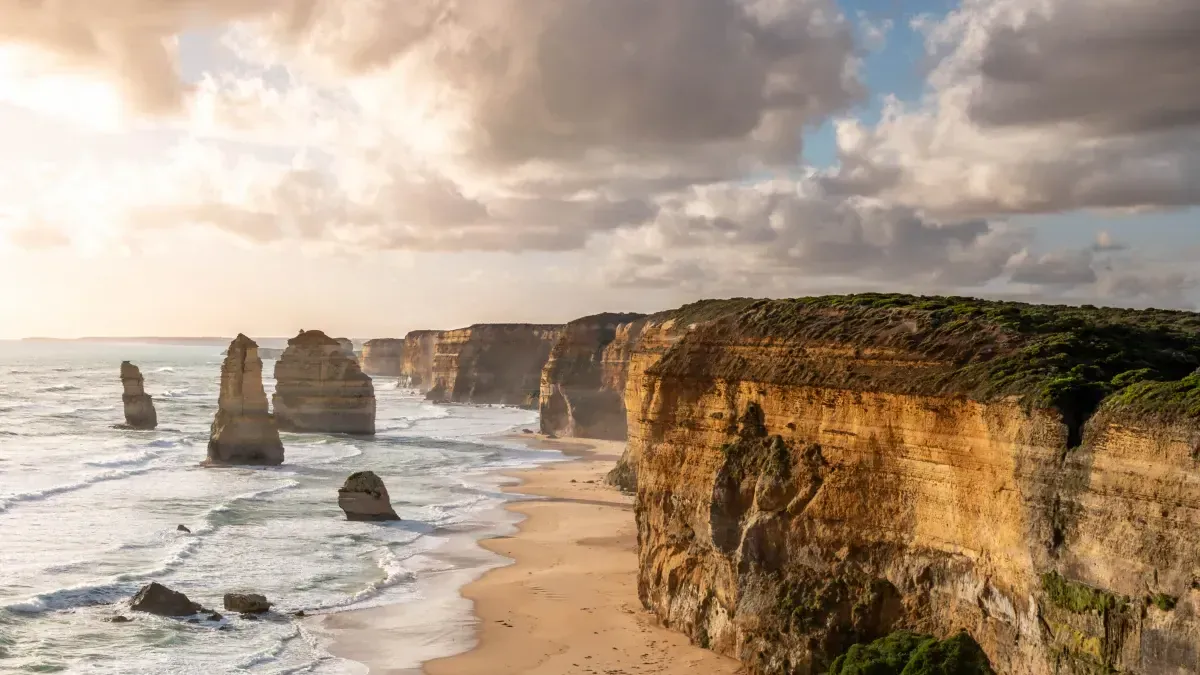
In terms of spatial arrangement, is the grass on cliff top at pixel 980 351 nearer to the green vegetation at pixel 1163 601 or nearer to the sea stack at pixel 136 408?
the green vegetation at pixel 1163 601

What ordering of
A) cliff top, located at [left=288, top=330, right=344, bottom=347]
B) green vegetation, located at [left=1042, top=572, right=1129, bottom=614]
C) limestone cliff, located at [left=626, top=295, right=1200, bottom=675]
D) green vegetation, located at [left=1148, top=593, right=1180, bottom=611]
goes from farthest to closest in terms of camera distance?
cliff top, located at [left=288, top=330, right=344, bottom=347]
green vegetation, located at [left=1042, top=572, right=1129, bottom=614]
limestone cliff, located at [left=626, top=295, right=1200, bottom=675]
green vegetation, located at [left=1148, top=593, right=1180, bottom=611]

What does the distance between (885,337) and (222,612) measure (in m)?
19.7

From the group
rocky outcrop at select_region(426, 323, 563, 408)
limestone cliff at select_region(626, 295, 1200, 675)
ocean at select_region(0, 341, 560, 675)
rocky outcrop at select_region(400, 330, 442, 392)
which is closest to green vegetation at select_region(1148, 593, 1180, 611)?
limestone cliff at select_region(626, 295, 1200, 675)

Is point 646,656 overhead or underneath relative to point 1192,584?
underneath

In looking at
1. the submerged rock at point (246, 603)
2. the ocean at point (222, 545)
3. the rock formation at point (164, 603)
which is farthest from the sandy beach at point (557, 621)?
the rock formation at point (164, 603)

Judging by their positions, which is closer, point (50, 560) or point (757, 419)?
point (757, 419)

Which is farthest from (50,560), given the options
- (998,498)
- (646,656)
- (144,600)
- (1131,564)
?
(1131,564)

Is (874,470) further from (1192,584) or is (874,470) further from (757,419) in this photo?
(1192,584)

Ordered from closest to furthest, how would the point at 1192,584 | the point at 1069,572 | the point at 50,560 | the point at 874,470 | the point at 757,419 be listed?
the point at 1192,584 → the point at 1069,572 → the point at 874,470 → the point at 757,419 → the point at 50,560

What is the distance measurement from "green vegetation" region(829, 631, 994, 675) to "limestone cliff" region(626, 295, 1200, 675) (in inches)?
12.2

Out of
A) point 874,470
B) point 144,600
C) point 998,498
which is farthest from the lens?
point 144,600

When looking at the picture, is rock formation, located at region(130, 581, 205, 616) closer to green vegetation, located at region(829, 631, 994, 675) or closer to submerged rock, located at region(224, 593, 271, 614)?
submerged rock, located at region(224, 593, 271, 614)

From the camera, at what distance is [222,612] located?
96.4 feet

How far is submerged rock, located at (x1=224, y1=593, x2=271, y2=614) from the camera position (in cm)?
2917
